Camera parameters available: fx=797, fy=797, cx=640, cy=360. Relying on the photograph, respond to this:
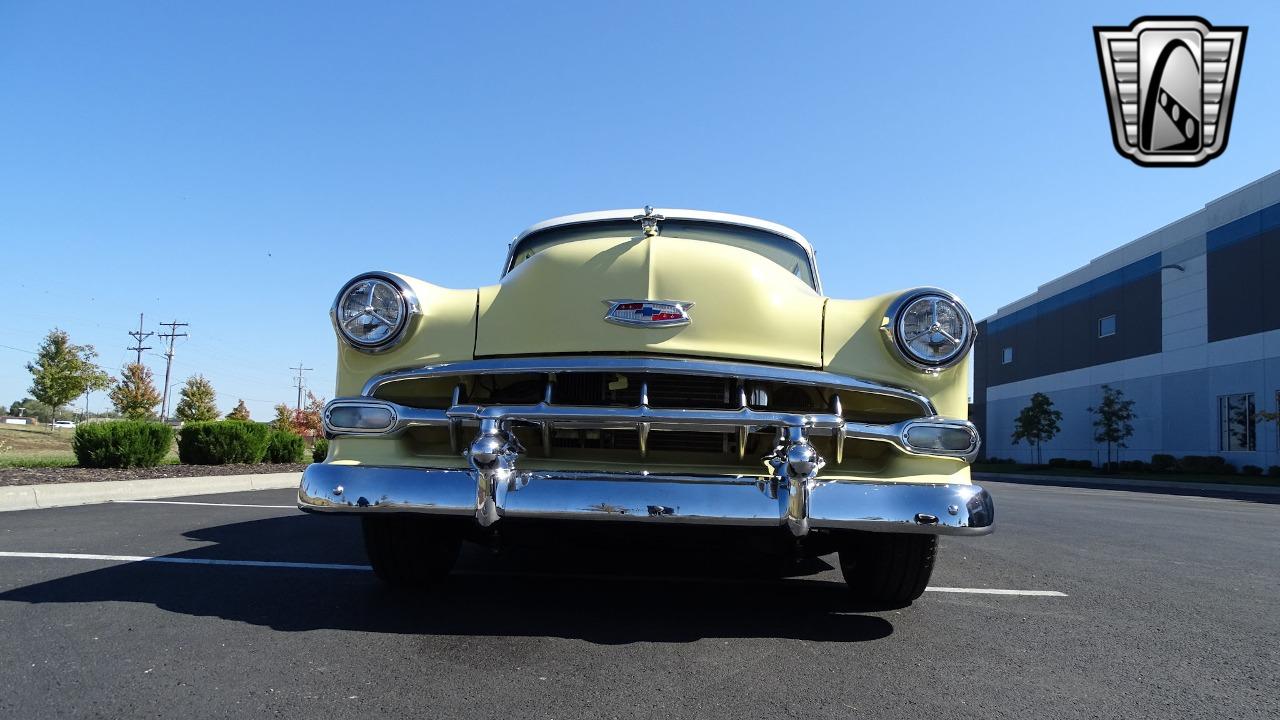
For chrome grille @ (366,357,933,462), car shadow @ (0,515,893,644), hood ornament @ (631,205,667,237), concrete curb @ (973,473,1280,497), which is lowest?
concrete curb @ (973,473,1280,497)

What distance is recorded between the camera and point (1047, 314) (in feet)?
123

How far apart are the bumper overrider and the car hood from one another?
30cm

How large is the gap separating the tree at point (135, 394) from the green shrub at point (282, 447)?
19.7 meters

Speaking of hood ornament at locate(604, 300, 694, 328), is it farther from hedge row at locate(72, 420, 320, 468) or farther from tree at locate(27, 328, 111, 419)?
tree at locate(27, 328, 111, 419)

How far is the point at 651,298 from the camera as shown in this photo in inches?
112

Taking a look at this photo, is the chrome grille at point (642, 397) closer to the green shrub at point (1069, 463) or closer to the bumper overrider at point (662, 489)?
the bumper overrider at point (662, 489)

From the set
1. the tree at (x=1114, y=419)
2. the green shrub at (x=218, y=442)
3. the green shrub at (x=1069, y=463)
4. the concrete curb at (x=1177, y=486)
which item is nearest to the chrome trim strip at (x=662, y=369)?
the green shrub at (x=218, y=442)

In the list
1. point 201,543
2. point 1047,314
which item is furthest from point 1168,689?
point 1047,314

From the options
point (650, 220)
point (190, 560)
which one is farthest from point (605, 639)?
point (190, 560)

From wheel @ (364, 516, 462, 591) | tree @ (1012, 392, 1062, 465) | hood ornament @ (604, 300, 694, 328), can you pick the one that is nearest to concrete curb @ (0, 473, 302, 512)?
wheel @ (364, 516, 462, 591)

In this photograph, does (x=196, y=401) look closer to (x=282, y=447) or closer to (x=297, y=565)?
(x=282, y=447)

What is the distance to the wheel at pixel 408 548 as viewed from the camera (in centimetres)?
305

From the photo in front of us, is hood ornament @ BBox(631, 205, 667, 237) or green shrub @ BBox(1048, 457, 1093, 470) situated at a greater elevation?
hood ornament @ BBox(631, 205, 667, 237)

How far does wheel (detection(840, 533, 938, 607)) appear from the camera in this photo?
2.94 m
